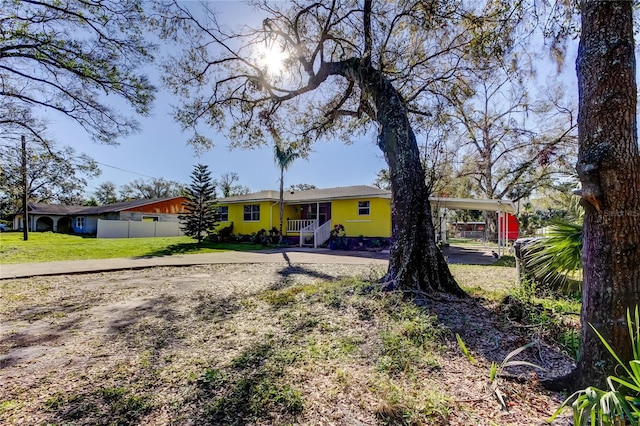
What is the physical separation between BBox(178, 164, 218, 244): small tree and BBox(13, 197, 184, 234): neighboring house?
11.9 m

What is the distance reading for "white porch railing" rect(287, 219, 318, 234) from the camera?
748 inches

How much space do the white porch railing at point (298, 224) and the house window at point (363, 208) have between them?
10.1 ft

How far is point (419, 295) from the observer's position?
15.4ft

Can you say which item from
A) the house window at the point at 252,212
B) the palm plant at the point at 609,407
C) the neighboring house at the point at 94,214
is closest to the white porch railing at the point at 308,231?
the house window at the point at 252,212

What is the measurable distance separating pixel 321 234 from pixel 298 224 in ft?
8.76

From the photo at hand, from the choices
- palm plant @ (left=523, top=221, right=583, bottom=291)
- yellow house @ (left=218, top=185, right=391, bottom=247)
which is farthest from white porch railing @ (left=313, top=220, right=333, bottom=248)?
palm plant @ (left=523, top=221, right=583, bottom=291)

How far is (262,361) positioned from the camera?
2936 millimetres

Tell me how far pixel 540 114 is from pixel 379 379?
19.7 metres

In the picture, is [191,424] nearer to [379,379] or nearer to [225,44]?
[379,379]

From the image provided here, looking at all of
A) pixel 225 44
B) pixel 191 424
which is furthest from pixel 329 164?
pixel 191 424

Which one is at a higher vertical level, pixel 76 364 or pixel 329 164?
pixel 329 164

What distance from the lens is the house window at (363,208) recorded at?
1677cm

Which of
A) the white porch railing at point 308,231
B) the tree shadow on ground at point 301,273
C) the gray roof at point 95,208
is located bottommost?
the tree shadow on ground at point 301,273

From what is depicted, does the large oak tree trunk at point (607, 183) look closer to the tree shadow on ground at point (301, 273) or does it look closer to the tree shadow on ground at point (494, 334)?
the tree shadow on ground at point (494, 334)
